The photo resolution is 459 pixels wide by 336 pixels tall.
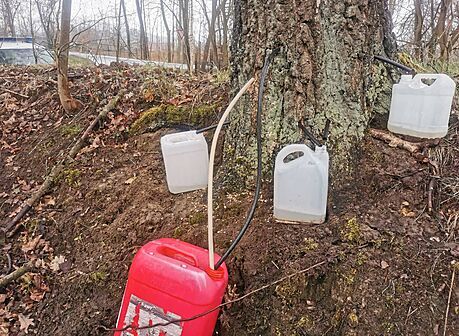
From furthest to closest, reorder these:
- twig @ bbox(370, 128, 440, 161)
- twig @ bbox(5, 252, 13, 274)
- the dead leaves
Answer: twig @ bbox(5, 252, 13, 274) → twig @ bbox(370, 128, 440, 161) → the dead leaves

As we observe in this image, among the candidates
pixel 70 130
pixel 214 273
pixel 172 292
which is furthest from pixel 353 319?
pixel 70 130

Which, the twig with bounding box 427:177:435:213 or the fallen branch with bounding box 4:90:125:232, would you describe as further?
the fallen branch with bounding box 4:90:125:232

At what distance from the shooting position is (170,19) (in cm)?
1373

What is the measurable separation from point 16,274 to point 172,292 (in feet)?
4.07

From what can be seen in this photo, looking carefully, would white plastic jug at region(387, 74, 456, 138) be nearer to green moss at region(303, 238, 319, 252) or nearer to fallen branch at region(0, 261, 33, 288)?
green moss at region(303, 238, 319, 252)

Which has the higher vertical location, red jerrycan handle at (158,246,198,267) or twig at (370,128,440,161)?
twig at (370,128,440,161)

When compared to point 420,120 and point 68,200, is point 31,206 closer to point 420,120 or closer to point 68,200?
point 68,200

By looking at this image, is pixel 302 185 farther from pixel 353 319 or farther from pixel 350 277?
pixel 353 319

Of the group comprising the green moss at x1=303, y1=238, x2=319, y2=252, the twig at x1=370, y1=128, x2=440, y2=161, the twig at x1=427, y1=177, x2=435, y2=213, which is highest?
the twig at x1=370, y1=128, x2=440, y2=161

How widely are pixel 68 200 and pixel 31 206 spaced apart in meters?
0.30

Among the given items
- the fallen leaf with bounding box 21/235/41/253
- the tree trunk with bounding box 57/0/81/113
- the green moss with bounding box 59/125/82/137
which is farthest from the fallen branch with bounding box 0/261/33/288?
the tree trunk with bounding box 57/0/81/113

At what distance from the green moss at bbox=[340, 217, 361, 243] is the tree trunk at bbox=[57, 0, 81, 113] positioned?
2.76 metres

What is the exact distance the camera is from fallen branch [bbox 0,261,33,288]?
2150 mm

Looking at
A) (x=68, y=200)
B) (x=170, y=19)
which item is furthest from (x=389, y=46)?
(x=170, y=19)
